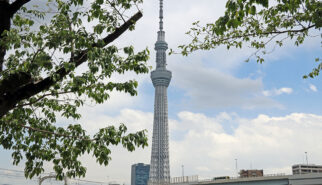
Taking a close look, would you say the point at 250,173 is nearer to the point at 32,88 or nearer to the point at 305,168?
the point at 305,168

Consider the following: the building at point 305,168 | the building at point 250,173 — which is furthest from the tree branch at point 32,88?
the building at point 305,168

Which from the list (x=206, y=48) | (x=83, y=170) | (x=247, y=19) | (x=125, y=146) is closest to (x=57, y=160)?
(x=83, y=170)

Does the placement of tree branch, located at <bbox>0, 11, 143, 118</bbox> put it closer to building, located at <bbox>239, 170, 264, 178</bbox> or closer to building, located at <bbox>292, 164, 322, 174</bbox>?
building, located at <bbox>239, 170, 264, 178</bbox>

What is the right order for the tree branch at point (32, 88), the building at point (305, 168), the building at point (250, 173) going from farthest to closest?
1. the building at point (305, 168)
2. the building at point (250, 173)
3. the tree branch at point (32, 88)

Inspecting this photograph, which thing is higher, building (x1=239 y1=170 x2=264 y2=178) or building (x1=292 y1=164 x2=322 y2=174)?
building (x1=292 y1=164 x2=322 y2=174)

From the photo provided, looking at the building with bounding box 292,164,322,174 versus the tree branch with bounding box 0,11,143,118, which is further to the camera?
the building with bounding box 292,164,322,174

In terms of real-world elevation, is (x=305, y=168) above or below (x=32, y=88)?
above

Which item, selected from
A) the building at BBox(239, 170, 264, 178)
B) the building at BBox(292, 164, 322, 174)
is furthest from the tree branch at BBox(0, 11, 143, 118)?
the building at BBox(292, 164, 322, 174)

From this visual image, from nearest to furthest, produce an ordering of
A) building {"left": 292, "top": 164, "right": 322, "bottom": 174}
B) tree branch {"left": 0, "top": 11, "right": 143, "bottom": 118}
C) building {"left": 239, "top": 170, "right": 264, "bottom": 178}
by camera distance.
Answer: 1. tree branch {"left": 0, "top": 11, "right": 143, "bottom": 118}
2. building {"left": 239, "top": 170, "right": 264, "bottom": 178}
3. building {"left": 292, "top": 164, "right": 322, "bottom": 174}

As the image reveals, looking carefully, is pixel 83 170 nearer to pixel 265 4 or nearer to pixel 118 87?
pixel 118 87

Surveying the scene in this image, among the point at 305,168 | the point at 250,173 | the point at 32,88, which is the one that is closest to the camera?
the point at 32,88

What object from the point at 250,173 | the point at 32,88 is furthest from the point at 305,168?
the point at 32,88

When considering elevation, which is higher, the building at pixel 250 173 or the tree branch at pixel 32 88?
the tree branch at pixel 32 88

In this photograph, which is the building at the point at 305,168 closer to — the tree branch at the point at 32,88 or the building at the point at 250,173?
the building at the point at 250,173
